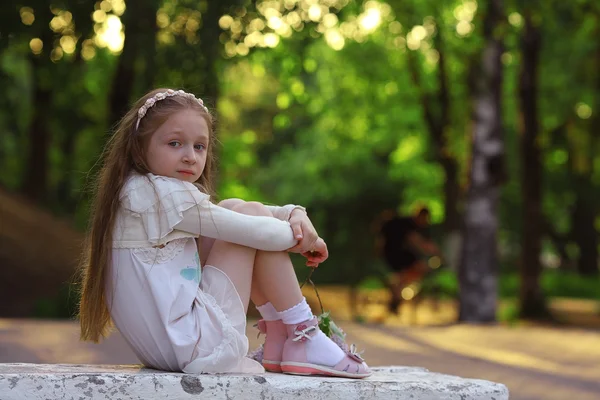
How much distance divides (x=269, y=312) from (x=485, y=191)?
473 inches

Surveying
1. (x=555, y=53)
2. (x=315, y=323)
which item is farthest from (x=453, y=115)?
(x=315, y=323)

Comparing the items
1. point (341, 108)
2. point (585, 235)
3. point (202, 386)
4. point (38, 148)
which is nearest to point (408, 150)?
point (341, 108)

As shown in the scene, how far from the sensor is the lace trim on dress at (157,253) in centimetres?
418

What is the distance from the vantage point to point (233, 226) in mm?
4125

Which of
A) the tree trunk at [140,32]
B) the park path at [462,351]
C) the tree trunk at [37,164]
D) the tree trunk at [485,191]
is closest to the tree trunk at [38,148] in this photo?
the tree trunk at [37,164]

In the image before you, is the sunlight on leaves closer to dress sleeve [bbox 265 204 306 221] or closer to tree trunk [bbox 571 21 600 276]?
tree trunk [bbox 571 21 600 276]

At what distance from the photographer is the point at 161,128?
427cm

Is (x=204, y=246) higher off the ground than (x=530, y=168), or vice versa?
(x=530, y=168)

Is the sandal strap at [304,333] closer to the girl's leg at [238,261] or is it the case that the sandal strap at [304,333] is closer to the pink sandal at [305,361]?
the pink sandal at [305,361]

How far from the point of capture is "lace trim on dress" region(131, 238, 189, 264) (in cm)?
418

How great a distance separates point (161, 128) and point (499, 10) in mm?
12432

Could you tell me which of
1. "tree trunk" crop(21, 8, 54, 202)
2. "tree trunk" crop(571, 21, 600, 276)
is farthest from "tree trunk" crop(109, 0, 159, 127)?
"tree trunk" crop(571, 21, 600, 276)

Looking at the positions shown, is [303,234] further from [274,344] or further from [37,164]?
[37,164]

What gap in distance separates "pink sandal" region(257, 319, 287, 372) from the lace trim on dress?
2.04ft
